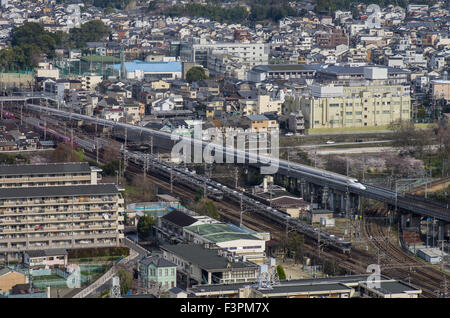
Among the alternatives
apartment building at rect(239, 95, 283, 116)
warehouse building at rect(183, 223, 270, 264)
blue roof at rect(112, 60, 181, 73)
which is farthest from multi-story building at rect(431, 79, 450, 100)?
warehouse building at rect(183, 223, 270, 264)

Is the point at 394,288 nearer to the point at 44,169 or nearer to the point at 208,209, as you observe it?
the point at 208,209

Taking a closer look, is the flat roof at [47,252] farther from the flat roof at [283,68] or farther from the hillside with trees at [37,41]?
the hillside with trees at [37,41]

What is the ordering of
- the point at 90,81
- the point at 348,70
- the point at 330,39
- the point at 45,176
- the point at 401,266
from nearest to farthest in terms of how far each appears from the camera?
the point at 401,266 < the point at 45,176 < the point at 348,70 < the point at 90,81 < the point at 330,39

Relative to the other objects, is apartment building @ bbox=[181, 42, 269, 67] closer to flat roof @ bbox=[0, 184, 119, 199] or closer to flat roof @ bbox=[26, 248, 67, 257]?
flat roof @ bbox=[0, 184, 119, 199]

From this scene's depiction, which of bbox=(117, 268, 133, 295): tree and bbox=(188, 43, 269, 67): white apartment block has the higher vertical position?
bbox=(188, 43, 269, 67): white apartment block

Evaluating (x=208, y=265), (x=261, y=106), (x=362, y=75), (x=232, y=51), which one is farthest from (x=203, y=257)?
(x=232, y=51)

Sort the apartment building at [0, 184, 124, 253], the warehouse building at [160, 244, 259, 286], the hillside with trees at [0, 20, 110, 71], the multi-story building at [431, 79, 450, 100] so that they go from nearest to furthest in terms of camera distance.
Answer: the warehouse building at [160, 244, 259, 286] → the apartment building at [0, 184, 124, 253] → the multi-story building at [431, 79, 450, 100] → the hillside with trees at [0, 20, 110, 71]

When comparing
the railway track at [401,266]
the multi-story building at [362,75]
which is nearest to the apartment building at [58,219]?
the railway track at [401,266]
